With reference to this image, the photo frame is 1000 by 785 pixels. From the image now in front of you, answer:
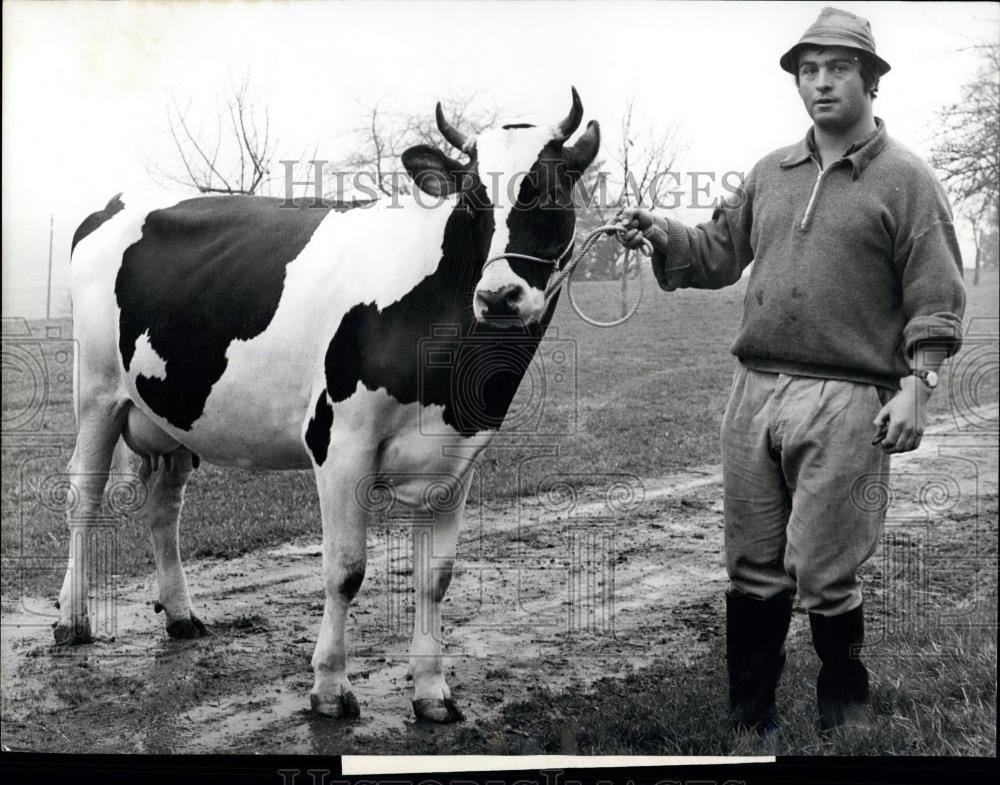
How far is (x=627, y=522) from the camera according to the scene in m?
5.12

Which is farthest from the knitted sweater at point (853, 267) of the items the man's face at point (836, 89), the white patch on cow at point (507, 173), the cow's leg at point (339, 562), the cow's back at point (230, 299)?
the cow's leg at point (339, 562)

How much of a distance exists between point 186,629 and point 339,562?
3.73ft

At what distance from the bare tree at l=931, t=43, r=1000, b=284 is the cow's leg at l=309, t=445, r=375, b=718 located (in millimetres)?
2842

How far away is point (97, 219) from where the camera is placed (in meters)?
5.41

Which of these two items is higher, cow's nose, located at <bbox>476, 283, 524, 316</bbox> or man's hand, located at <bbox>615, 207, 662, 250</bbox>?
man's hand, located at <bbox>615, 207, 662, 250</bbox>

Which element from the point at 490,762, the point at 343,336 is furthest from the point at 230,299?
the point at 490,762

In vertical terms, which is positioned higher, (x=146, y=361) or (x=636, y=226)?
(x=636, y=226)

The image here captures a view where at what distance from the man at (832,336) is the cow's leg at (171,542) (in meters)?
2.54

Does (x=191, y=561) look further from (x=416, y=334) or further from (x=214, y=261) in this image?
(x=416, y=334)

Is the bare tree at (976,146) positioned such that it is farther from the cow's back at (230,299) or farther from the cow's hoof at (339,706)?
the cow's hoof at (339,706)

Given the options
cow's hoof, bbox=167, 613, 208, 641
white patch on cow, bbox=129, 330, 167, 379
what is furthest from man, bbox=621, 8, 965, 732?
cow's hoof, bbox=167, 613, 208, 641

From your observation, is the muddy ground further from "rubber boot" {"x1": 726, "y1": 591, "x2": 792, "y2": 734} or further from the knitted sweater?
the knitted sweater

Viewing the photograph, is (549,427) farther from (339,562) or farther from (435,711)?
(435,711)

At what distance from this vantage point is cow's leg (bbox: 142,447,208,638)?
519 centimetres
